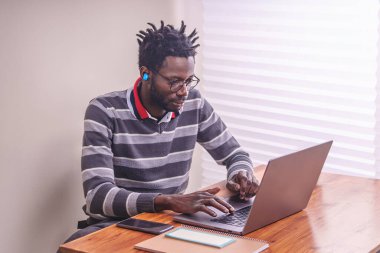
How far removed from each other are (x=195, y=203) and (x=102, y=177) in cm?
42

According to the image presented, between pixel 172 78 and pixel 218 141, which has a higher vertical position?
pixel 172 78

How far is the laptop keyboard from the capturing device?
2.22 metres

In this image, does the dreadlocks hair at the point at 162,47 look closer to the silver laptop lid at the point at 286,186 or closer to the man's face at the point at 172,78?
the man's face at the point at 172,78

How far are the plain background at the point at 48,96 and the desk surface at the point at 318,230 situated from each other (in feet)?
2.41

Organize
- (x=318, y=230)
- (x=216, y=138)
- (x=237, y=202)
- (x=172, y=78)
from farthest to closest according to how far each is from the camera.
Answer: (x=216, y=138)
(x=172, y=78)
(x=237, y=202)
(x=318, y=230)

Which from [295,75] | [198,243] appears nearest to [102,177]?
[198,243]

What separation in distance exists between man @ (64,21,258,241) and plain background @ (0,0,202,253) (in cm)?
28

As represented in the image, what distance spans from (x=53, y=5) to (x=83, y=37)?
215mm

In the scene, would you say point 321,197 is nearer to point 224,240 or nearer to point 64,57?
point 224,240

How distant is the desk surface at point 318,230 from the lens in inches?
81.0

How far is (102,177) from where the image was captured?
8.32ft

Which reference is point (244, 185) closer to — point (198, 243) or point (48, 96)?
point (198, 243)

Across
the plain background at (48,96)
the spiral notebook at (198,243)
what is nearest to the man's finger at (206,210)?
the spiral notebook at (198,243)

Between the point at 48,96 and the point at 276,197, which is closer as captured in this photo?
the point at 276,197
